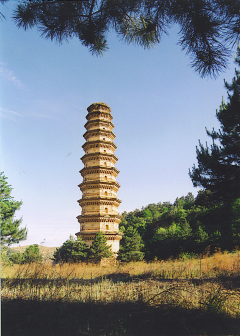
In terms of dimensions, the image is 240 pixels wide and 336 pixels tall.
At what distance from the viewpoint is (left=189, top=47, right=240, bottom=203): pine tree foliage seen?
369 inches

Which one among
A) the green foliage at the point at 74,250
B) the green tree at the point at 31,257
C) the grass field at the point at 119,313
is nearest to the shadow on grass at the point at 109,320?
the grass field at the point at 119,313

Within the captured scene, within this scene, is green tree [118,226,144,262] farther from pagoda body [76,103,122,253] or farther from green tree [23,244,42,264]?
green tree [23,244,42,264]

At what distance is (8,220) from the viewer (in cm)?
2091

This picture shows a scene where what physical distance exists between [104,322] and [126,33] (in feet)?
18.5

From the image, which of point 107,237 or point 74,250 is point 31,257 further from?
point 107,237

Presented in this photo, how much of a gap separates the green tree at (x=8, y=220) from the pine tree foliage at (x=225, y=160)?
634 inches

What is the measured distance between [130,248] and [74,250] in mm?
5628

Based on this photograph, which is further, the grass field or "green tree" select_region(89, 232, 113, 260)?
"green tree" select_region(89, 232, 113, 260)

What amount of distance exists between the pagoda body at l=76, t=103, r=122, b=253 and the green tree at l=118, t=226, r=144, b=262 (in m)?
0.71

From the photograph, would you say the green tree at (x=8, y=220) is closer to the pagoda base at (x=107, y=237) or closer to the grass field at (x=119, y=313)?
the pagoda base at (x=107, y=237)

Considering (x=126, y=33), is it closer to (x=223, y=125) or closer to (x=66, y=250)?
(x=223, y=125)

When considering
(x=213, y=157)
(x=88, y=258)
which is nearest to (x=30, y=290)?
(x=213, y=157)

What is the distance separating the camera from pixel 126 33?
17.3ft

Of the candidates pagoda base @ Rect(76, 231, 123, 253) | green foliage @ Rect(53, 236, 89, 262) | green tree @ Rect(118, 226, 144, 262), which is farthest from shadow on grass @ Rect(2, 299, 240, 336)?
green tree @ Rect(118, 226, 144, 262)
